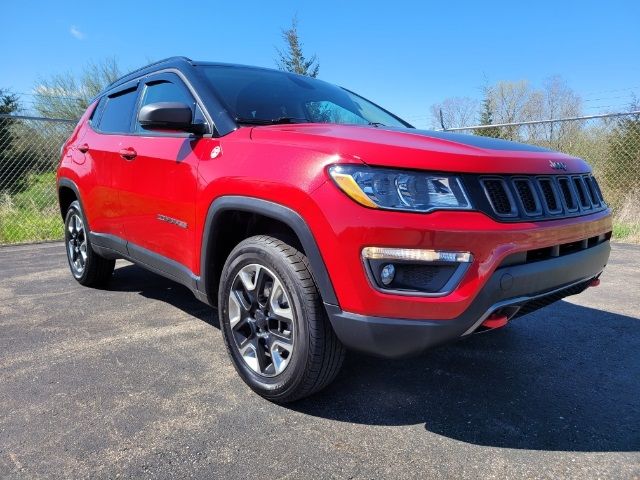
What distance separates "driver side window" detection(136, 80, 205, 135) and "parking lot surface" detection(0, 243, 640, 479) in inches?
58.2

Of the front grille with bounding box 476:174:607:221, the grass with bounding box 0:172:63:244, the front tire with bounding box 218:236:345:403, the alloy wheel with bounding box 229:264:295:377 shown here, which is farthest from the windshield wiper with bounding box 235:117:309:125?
the grass with bounding box 0:172:63:244

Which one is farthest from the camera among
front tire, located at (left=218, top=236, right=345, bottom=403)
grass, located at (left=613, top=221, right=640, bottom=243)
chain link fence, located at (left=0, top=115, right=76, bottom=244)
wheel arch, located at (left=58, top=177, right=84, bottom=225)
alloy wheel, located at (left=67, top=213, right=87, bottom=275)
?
chain link fence, located at (left=0, top=115, right=76, bottom=244)

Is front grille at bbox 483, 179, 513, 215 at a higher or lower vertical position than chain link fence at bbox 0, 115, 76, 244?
higher

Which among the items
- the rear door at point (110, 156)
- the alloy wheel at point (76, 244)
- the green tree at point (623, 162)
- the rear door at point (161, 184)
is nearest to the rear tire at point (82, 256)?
the alloy wheel at point (76, 244)

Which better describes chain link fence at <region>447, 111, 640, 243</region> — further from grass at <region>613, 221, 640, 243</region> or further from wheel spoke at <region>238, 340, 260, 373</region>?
wheel spoke at <region>238, 340, 260, 373</region>

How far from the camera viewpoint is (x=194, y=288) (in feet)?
9.59

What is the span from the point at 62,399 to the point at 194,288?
2.86ft

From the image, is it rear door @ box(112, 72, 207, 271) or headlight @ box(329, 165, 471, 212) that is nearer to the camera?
headlight @ box(329, 165, 471, 212)

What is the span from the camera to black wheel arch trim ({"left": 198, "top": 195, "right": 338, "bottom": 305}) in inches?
82.4

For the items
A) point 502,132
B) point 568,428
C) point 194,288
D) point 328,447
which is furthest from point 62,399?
point 502,132

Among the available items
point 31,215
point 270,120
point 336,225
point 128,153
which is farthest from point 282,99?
point 31,215

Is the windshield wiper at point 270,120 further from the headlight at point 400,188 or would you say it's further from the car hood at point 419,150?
the headlight at point 400,188

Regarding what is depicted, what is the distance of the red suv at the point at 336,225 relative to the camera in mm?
1951

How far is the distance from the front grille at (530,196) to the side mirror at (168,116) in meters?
1.55
